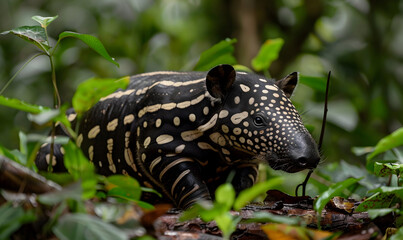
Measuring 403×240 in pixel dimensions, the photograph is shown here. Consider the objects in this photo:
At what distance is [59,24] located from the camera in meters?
7.51

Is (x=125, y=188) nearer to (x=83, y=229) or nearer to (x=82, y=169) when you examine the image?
(x=82, y=169)

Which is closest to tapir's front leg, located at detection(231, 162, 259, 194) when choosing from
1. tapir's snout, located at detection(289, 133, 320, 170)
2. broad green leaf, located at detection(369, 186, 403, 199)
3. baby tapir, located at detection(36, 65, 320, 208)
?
baby tapir, located at detection(36, 65, 320, 208)

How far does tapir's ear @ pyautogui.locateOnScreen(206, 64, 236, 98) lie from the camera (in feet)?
9.55

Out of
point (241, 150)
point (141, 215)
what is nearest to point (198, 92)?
point (241, 150)

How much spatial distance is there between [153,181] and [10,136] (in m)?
4.15

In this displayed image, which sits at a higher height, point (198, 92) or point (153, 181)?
point (198, 92)

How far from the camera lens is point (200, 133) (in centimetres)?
299

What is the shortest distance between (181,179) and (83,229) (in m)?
1.43

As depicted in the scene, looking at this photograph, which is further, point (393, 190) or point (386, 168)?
point (386, 168)

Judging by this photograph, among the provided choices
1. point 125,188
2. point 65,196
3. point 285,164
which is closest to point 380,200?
point 285,164

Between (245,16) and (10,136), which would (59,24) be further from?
(245,16)

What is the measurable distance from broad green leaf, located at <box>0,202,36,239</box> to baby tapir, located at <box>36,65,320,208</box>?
1328 millimetres

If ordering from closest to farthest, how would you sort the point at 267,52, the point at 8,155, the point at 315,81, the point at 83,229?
the point at 83,229 → the point at 8,155 → the point at 315,81 → the point at 267,52

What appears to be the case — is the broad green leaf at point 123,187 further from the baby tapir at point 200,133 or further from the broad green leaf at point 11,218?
the baby tapir at point 200,133
